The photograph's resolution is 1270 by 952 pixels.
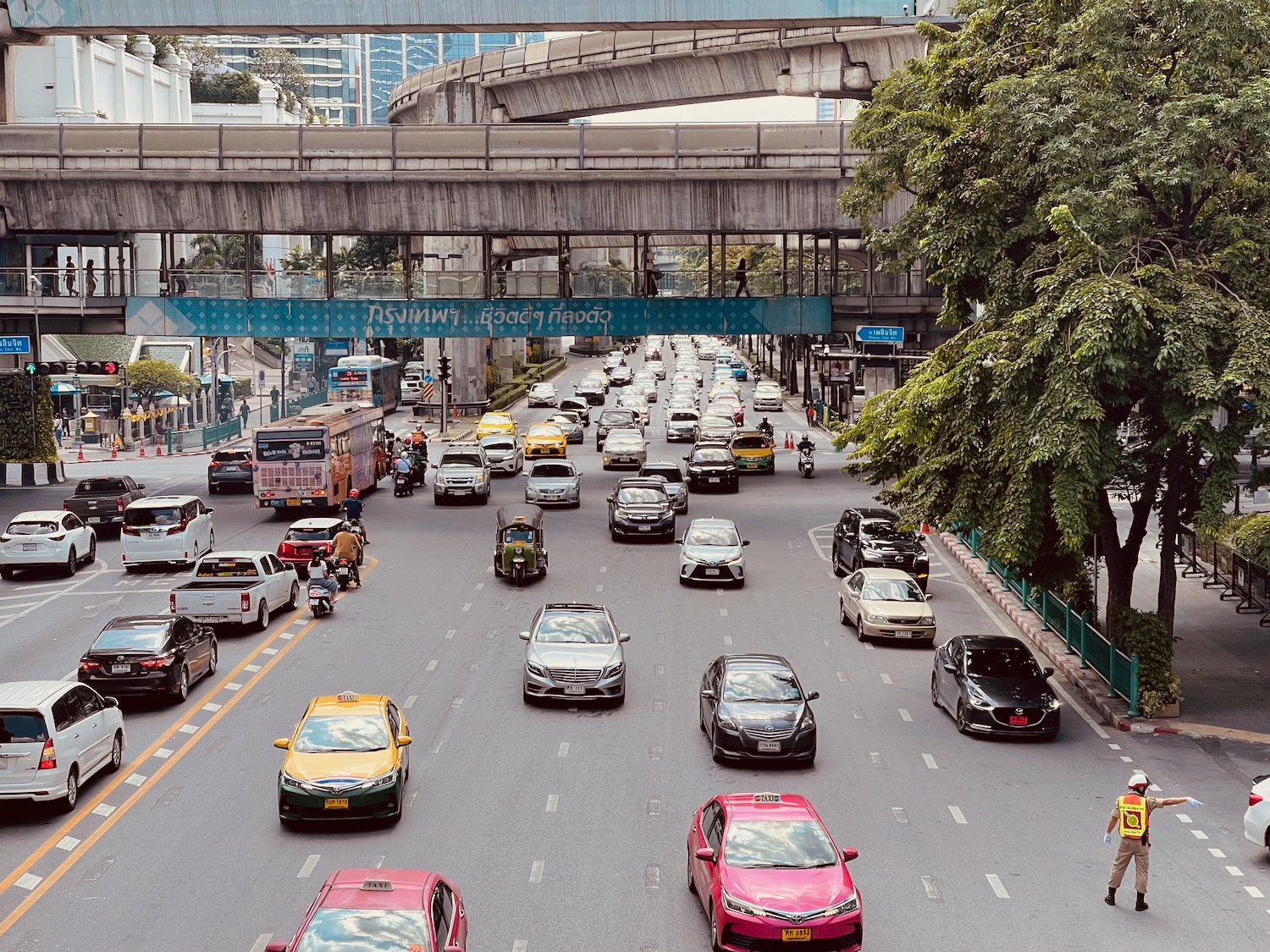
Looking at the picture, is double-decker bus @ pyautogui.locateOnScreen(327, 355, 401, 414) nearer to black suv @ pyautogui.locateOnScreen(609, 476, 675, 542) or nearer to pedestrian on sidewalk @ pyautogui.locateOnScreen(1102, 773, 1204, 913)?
black suv @ pyautogui.locateOnScreen(609, 476, 675, 542)

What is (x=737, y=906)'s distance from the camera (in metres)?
16.0

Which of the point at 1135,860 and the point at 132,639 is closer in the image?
the point at 1135,860

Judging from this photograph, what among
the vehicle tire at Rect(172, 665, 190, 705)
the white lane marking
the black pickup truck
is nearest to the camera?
the white lane marking

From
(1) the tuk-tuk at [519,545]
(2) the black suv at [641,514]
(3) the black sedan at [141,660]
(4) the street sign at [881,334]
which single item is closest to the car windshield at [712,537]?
(1) the tuk-tuk at [519,545]

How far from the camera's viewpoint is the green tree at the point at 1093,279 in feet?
85.0

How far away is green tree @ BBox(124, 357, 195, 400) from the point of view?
89.8m

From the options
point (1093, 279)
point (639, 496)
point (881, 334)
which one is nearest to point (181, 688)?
point (1093, 279)

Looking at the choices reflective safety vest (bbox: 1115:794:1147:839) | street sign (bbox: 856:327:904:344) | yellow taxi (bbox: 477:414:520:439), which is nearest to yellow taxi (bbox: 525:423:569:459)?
yellow taxi (bbox: 477:414:520:439)

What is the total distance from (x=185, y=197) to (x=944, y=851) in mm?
40463

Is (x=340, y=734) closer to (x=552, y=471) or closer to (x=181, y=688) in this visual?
(x=181, y=688)

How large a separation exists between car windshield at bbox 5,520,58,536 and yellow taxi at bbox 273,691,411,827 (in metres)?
21.5

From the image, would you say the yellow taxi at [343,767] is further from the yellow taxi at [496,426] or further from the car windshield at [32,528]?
the yellow taxi at [496,426]

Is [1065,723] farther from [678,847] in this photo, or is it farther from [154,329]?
[154,329]

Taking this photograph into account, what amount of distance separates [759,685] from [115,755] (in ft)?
30.9
